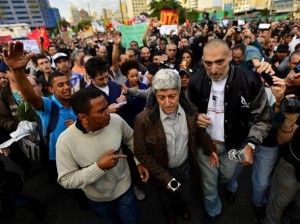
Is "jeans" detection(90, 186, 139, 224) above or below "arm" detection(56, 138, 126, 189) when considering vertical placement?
below

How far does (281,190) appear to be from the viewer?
2.10 metres

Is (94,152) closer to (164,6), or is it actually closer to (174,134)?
(174,134)

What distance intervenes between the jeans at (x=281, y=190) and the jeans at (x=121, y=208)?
155 cm

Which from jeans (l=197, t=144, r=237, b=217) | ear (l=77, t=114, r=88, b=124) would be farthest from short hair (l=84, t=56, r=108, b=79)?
jeans (l=197, t=144, r=237, b=217)

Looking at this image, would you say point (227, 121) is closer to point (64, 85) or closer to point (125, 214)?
point (125, 214)

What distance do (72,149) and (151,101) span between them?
0.89 metres

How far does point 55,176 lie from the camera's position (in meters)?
3.79

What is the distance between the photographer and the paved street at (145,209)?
2.79 m

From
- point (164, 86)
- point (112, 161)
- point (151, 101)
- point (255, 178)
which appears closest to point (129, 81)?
point (151, 101)

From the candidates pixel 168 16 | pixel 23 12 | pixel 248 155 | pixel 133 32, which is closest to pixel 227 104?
pixel 248 155

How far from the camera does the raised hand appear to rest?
1952mm

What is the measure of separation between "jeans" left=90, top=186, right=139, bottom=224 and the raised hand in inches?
62.7

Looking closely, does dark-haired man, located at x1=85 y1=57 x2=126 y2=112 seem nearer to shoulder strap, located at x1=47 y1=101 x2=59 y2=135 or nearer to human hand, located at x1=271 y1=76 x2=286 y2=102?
shoulder strap, located at x1=47 y1=101 x2=59 y2=135

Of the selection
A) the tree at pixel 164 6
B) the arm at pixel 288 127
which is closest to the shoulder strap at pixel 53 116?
the arm at pixel 288 127
